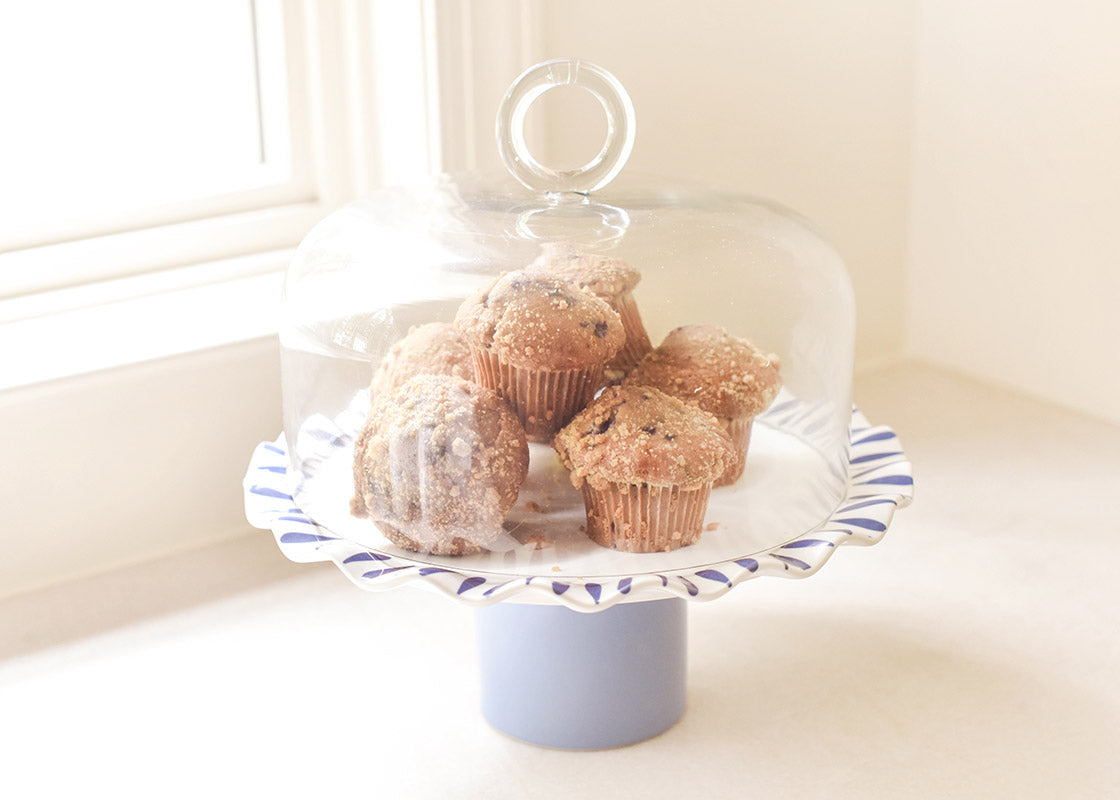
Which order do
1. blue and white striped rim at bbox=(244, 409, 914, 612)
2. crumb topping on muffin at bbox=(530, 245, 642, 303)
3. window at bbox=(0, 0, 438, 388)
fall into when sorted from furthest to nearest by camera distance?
1. window at bbox=(0, 0, 438, 388)
2. crumb topping on muffin at bbox=(530, 245, 642, 303)
3. blue and white striped rim at bbox=(244, 409, 914, 612)

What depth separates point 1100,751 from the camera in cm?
91

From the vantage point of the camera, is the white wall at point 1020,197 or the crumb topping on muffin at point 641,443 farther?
the white wall at point 1020,197

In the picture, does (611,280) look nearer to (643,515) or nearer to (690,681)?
(643,515)

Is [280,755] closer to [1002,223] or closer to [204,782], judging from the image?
[204,782]

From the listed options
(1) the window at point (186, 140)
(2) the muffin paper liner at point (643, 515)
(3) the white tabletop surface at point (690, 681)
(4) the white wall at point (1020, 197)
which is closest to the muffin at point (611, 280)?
(2) the muffin paper liner at point (643, 515)

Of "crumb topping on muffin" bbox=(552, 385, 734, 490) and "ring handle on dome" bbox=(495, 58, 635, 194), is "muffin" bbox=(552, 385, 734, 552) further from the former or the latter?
"ring handle on dome" bbox=(495, 58, 635, 194)

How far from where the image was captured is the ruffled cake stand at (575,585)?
773mm

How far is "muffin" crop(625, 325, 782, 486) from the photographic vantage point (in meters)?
0.88

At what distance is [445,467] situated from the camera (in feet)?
2.71

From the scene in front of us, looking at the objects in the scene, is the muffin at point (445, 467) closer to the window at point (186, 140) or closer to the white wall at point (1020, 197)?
the window at point (186, 140)

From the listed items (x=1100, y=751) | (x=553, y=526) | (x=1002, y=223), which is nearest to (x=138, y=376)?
(x=553, y=526)

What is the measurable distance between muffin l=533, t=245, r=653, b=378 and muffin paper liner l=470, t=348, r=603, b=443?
0.04m

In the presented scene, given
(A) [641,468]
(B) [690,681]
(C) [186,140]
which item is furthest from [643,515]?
(C) [186,140]

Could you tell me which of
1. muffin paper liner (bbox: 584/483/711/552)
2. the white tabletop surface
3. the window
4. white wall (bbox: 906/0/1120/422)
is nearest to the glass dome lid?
muffin paper liner (bbox: 584/483/711/552)
